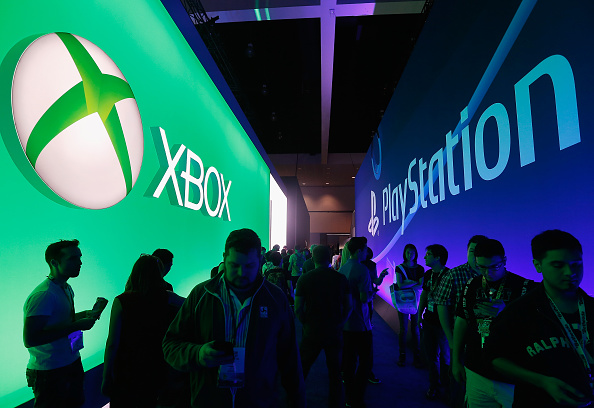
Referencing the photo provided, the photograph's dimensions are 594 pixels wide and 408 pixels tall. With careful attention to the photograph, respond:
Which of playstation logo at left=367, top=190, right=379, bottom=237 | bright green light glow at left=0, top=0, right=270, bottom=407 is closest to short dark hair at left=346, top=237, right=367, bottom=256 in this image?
bright green light glow at left=0, top=0, right=270, bottom=407

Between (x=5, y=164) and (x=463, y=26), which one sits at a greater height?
(x=463, y=26)

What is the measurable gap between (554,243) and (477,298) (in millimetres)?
720

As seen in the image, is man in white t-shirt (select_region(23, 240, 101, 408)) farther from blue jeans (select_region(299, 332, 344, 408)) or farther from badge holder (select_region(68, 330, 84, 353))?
blue jeans (select_region(299, 332, 344, 408))

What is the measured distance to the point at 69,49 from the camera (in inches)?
86.8

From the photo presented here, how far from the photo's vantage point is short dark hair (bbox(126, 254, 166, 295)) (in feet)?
6.49

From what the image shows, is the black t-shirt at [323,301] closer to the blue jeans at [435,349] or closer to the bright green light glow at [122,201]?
the blue jeans at [435,349]

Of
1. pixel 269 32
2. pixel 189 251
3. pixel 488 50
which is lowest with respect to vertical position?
pixel 189 251

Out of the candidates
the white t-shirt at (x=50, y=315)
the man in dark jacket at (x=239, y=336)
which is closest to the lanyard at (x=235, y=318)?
the man in dark jacket at (x=239, y=336)

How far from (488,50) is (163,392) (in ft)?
12.5

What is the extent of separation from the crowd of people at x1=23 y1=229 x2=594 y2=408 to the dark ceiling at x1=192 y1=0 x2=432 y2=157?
5969mm

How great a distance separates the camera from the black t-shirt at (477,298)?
1842 millimetres

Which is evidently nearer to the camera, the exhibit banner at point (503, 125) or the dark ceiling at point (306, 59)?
the exhibit banner at point (503, 125)

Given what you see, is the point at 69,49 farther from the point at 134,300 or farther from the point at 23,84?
the point at 134,300

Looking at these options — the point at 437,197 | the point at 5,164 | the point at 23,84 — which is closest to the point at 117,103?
the point at 23,84
